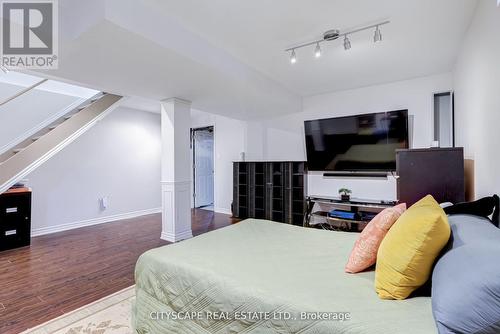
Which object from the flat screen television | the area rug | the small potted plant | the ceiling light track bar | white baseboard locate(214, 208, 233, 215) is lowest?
the area rug

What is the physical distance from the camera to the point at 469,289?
2.60 ft

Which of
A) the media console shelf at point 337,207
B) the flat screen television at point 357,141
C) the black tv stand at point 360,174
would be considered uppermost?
the flat screen television at point 357,141

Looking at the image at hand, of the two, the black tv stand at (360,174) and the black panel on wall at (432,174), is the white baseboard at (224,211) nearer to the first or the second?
the black tv stand at (360,174)

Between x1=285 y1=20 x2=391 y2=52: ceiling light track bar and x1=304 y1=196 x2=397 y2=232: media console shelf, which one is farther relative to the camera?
x1=304 y1=196 x2=397 y2=232: media console shelf

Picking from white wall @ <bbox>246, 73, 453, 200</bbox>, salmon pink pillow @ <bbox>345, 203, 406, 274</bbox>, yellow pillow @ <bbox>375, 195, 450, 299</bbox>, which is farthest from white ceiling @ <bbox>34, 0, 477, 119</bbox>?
yellow pillow @ <bbox>375, 195, 450, 299</bbox>

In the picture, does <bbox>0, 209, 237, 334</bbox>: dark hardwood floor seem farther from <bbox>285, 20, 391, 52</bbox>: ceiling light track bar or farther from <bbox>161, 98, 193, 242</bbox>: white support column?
<bbox>285, 20, 391, 52</bbox>: ceiling light track bar

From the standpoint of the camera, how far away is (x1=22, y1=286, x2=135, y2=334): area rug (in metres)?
1.77

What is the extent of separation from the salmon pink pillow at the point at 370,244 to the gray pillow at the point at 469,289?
1.13 feet

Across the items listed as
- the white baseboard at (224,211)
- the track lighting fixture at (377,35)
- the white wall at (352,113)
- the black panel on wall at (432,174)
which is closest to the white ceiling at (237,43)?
the track lighting fixture at (377,35)

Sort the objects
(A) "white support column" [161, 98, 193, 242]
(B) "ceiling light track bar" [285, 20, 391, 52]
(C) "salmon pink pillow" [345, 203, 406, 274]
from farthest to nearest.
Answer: (A) "white support column" [161, 98, 193, 242] < (B) "ceiling light track bar" [285, 20, 391, 52] < (C) "salmon pink pillow" [345, 203, 406, 274]

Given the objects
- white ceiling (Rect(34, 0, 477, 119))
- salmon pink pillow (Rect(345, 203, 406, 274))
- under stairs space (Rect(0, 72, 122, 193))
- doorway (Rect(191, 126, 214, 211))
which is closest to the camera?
salmon pink pillow (Rect(345, 203, 406, 274))

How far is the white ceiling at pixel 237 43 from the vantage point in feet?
6.59

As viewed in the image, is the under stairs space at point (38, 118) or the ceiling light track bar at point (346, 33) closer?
the ceiling light track bar at point (346, 33)

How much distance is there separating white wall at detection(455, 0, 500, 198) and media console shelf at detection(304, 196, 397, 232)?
1533 mm
